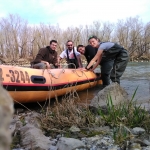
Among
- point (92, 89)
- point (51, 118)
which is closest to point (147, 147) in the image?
point (51, 118)

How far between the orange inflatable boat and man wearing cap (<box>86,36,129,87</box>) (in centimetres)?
116

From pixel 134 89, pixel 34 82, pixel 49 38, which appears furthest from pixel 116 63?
pixel 49 38

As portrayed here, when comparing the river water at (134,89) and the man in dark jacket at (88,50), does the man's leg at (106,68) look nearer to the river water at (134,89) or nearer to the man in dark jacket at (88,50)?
the river water at (134,89)

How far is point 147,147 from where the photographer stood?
2230 millimetres

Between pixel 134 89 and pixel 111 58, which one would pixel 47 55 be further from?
pixel 134 89

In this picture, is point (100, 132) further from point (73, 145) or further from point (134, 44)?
A: point (134, 44)

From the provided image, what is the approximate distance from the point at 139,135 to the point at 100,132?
0.47m

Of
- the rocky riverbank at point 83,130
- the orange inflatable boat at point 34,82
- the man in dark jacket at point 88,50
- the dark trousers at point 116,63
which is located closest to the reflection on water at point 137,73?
the dark trousers at point 116,63

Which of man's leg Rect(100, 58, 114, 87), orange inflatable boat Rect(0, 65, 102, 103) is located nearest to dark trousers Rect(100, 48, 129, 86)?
man's leg Rect(100, 58, 114, 87)

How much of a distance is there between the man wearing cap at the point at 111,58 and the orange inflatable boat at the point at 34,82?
116 cm

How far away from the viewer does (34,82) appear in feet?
14.3

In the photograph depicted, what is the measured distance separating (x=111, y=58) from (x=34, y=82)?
10.6 ft

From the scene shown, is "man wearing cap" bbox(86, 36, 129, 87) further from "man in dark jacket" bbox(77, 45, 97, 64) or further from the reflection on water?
the reflection on water

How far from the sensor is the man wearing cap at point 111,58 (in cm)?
641
